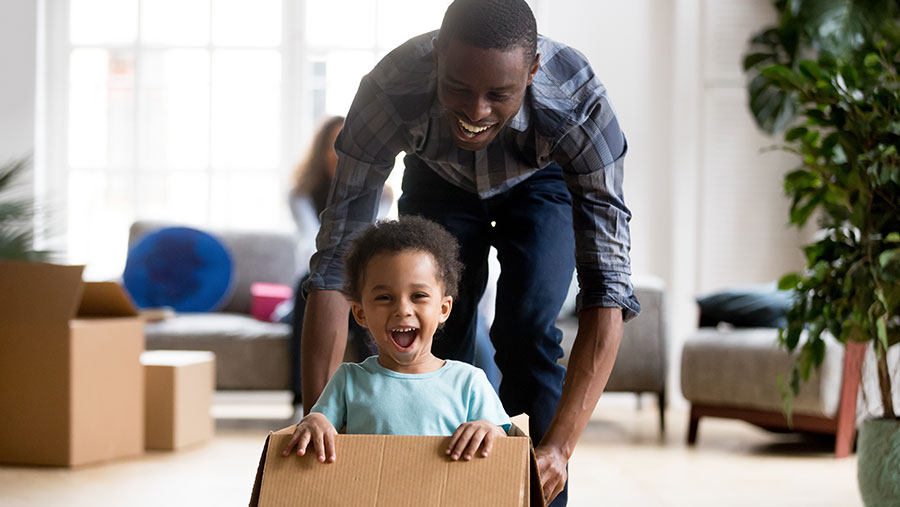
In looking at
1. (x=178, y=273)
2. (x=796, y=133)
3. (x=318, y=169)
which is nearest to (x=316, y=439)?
(x=796, y=133)

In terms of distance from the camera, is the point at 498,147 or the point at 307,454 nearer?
the point at 307,454

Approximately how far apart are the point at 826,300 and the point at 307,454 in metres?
1.53

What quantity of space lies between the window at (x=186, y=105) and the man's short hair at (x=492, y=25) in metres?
3.49

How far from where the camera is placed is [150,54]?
464 centimetres

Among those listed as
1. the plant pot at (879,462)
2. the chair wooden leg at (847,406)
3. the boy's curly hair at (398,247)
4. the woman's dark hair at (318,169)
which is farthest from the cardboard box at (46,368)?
the chair wooden leg at (847,406)

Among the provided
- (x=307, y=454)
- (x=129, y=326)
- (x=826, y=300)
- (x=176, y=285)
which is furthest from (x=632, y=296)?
(x=176, y=285)

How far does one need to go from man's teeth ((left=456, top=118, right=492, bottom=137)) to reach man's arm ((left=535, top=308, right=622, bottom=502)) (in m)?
0.31

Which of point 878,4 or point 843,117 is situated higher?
point 878,4

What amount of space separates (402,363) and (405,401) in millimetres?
61

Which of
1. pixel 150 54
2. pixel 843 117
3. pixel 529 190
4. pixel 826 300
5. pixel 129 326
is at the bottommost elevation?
pixel 129 326

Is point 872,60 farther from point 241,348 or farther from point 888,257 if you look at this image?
point 241,348

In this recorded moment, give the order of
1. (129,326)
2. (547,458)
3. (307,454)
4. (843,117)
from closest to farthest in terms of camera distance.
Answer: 1. (307,454)
2. (547,458)
3. (843,117)
4. (129,326)

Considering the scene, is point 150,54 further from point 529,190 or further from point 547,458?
point 547,458

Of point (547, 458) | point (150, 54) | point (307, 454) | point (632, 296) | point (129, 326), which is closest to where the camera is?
point (307, 454)
